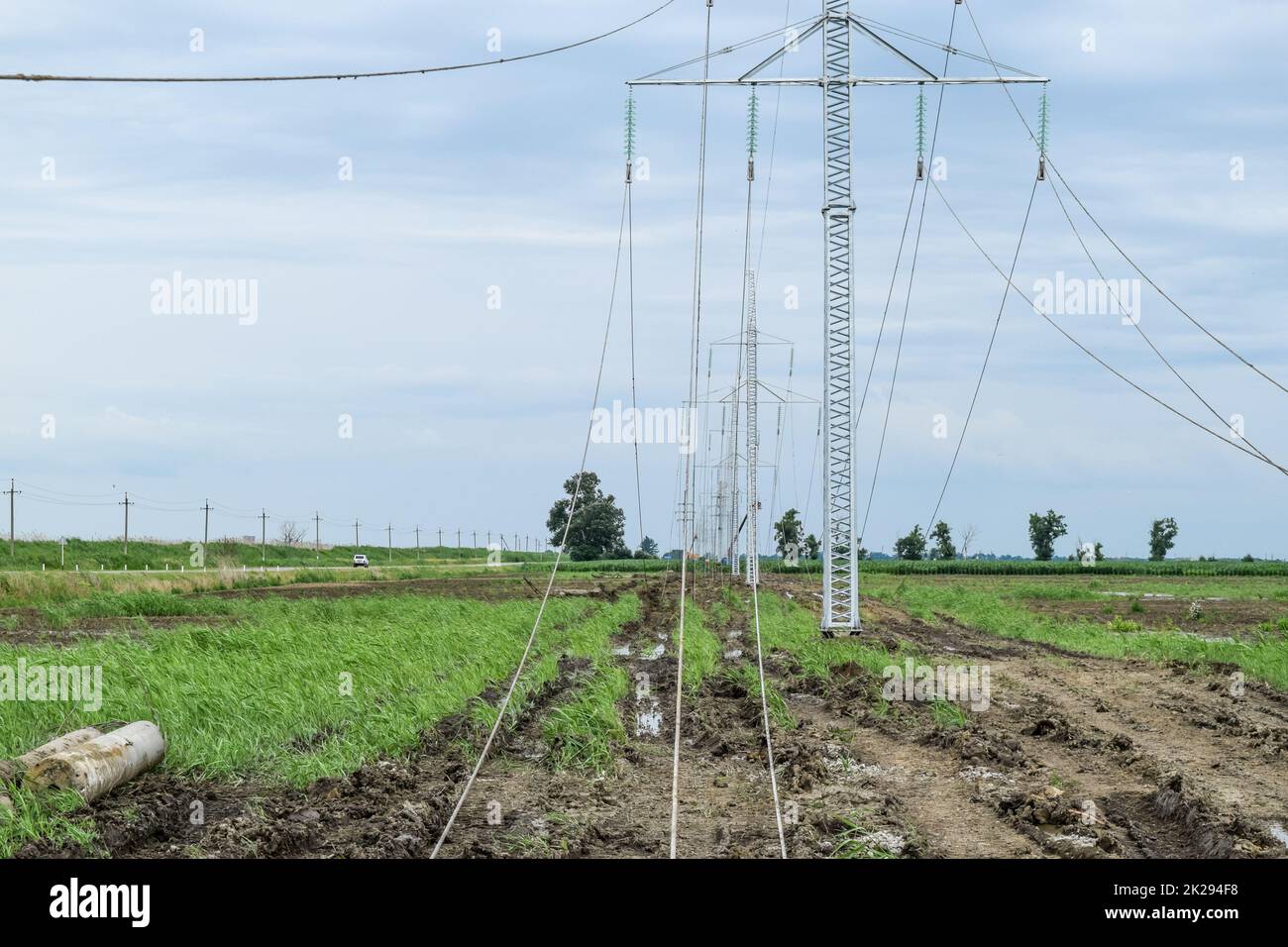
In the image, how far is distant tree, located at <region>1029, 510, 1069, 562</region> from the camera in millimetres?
98062

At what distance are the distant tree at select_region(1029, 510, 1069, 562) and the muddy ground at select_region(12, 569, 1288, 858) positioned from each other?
8636 centimetres

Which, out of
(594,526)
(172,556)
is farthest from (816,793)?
(594,526)

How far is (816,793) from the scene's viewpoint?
984 cm

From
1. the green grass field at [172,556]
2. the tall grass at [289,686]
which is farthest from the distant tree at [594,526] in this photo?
the tall grass at [289,686]

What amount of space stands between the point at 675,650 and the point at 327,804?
12.1 m

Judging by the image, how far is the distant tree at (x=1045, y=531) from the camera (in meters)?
98.1

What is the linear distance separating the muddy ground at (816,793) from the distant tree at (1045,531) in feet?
283

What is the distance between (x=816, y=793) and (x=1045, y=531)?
93458 mm

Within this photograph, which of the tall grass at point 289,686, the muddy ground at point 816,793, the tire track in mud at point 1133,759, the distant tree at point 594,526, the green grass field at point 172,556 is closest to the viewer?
the muddy ground at point 816,793

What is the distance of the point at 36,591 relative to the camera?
1379 inches

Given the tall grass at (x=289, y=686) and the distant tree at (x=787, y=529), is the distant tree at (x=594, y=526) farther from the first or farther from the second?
the tall grass at (x=289, y=686)

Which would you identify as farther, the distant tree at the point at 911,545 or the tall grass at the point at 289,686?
the distant tree at the point at 911,545

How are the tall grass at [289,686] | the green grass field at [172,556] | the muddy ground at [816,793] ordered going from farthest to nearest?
1. the green grass field at [172,556]
2. the tall grass at [289,686]
3. the muddy ground at [816,793]
